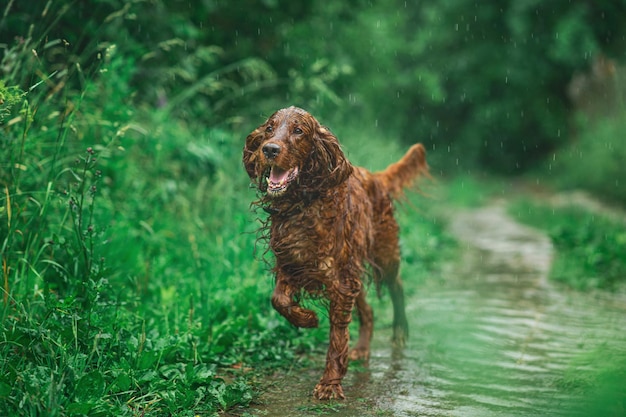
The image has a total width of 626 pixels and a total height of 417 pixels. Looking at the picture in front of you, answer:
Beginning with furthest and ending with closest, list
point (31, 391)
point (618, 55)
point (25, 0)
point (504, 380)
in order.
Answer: point (618, 55), point (25, 0), point (504, 380), point (31, 391)

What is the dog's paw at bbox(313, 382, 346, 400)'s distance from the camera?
3971 millimetres

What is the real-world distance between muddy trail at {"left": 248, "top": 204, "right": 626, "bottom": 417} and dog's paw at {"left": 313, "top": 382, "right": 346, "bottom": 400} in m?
0.05

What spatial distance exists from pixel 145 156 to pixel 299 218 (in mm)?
3294

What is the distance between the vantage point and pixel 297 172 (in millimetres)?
3824

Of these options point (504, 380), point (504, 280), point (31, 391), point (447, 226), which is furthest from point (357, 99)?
point (31, 391)

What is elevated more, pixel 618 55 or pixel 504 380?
pixel 618 55

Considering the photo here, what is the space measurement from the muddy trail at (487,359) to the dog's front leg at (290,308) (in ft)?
1.41

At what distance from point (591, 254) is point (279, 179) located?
5281 mm

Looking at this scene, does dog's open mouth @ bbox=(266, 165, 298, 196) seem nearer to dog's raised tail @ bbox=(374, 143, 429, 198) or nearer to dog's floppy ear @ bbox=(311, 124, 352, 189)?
dog's floppy ear @ bbox=(311, 124, 352, 189)

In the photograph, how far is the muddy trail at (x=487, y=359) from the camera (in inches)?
151

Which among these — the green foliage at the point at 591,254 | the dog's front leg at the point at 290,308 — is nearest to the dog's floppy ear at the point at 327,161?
the dog's front leg at the point at 290,308

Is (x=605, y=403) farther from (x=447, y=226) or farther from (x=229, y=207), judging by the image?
Answer: (x=447, y=226)

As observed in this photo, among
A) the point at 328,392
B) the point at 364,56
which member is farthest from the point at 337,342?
the point at 364,56

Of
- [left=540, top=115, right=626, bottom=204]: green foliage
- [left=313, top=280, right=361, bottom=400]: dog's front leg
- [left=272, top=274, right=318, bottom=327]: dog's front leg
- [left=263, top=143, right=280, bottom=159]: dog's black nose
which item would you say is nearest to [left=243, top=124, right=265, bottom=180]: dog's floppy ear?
[left=263, top=143, right=280, bottom=159]: dog's black nose
